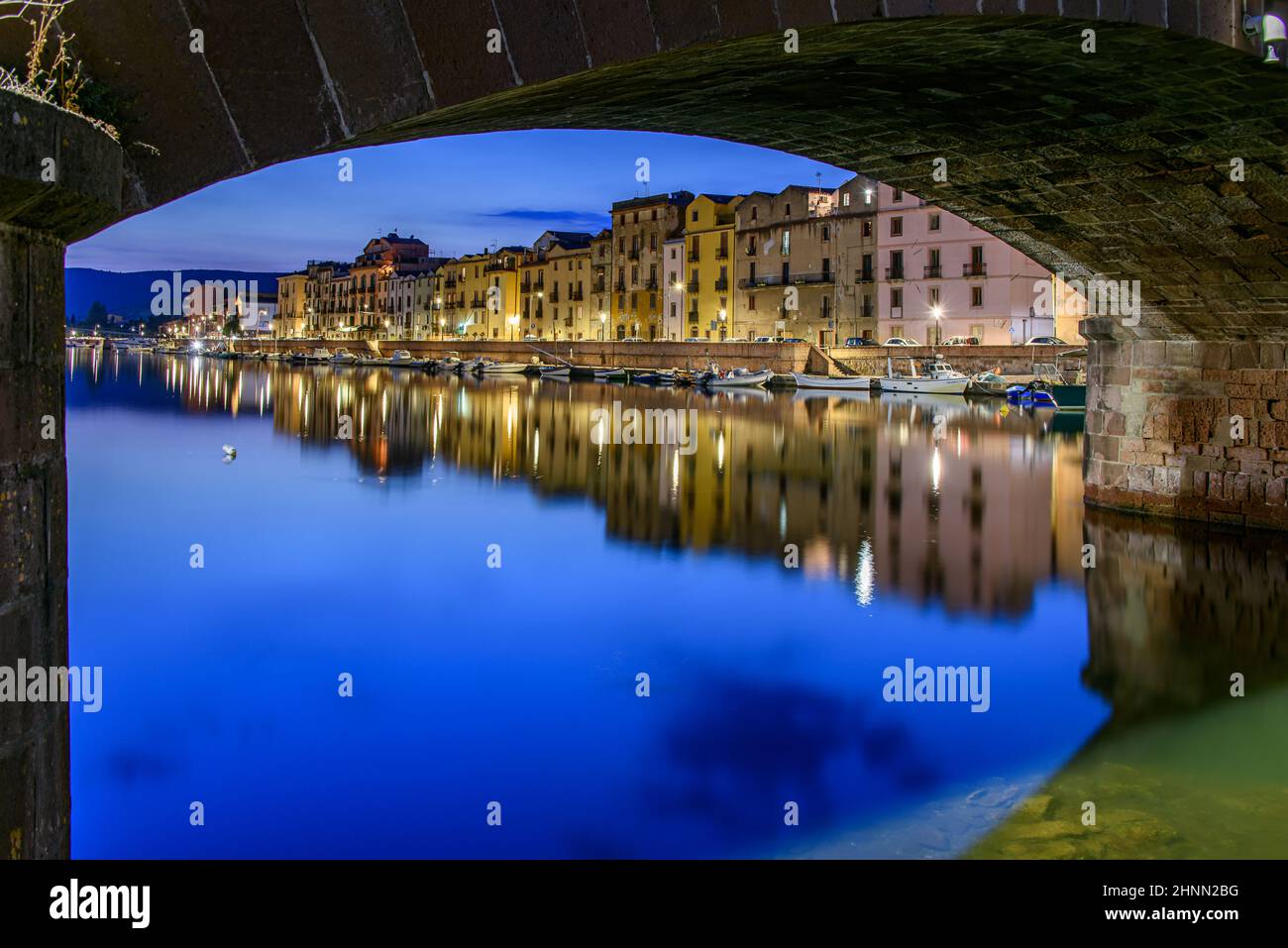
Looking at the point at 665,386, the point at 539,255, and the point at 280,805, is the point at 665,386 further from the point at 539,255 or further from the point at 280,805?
the point at 280,805

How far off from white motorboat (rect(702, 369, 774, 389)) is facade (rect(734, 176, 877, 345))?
5136 millimetres

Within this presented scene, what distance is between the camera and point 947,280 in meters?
52.2

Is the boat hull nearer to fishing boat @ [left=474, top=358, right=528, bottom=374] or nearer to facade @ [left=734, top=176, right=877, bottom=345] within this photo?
facade @ [left=734, top=176, right=877, bottom=345]

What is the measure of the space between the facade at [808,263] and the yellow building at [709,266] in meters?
1.11

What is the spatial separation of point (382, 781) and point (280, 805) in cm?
62

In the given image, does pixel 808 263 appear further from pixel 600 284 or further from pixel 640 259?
pixel 600 284

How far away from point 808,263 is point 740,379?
28.4 ft

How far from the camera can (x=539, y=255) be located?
88000 mm

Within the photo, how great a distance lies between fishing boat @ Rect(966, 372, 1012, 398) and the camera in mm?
44500

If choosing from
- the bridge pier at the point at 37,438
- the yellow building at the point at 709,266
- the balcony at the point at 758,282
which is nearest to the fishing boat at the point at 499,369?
the yellow building at the point at 709,266

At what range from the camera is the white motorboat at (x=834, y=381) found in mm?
48844

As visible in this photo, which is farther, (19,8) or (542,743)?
(542,743)

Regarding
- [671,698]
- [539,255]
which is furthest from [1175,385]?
[539,255]

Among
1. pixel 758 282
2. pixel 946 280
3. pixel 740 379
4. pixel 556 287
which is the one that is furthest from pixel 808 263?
pixel 556 287
